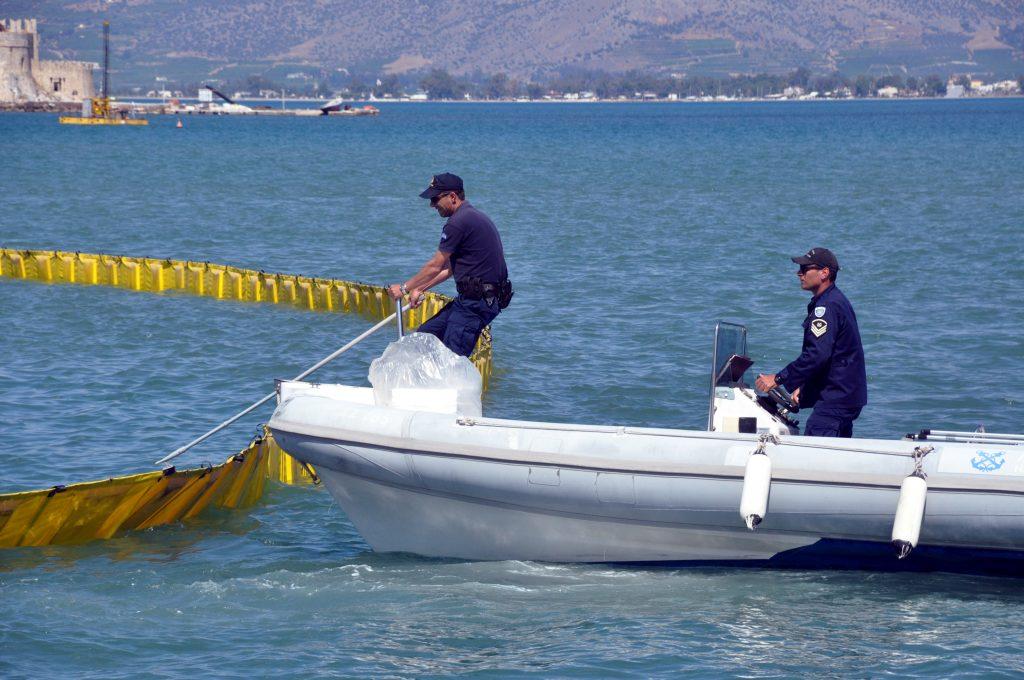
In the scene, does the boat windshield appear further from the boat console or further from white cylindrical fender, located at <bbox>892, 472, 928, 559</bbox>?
white cylindrical fender, located at <bbox>892, 472, 928, 559</bbox>

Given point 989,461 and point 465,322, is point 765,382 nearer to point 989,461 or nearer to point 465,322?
point 989,461

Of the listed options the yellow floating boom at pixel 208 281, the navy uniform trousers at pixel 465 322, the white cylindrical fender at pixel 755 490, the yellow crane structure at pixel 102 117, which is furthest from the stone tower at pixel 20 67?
the white cylindrical fender at pixel 755 490

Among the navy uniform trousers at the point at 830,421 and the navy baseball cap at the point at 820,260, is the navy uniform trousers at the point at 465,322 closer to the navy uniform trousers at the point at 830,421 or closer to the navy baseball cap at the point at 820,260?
the navy baseball cap at the point at 820,260

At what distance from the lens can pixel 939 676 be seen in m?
8.06

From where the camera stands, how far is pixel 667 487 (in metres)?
8.95

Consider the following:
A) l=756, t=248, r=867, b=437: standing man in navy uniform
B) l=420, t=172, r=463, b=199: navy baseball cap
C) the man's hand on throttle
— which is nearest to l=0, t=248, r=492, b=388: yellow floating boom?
l=420, t=172, r=463, b=199: navy baseball cap

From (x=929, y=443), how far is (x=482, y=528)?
3.14 m

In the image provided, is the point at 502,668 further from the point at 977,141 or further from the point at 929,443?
the point at 977,141

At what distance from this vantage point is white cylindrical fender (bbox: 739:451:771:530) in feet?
28.3

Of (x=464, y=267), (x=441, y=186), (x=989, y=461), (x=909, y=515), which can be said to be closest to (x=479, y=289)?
(x=464, y=267)

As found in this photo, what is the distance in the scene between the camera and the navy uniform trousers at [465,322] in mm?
10469

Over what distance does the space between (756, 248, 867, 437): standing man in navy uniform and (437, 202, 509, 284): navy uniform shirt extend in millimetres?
2297

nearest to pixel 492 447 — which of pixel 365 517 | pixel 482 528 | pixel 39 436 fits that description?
pixel 482 528

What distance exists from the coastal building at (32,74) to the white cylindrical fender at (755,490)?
16944 centimetres
